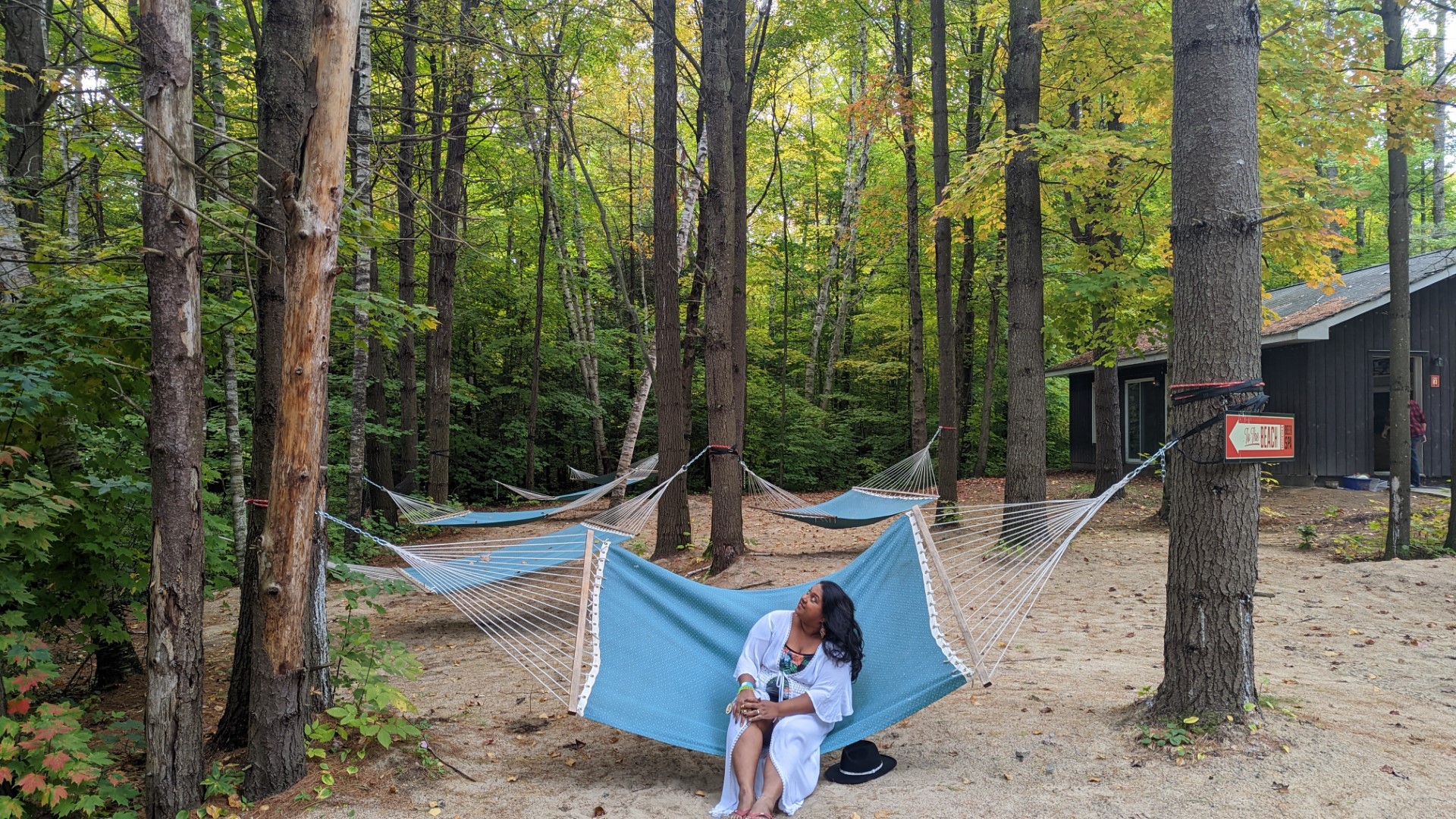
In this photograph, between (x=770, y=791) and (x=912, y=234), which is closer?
(x=770, y=791)

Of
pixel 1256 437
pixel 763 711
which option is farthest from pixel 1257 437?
pixel 763 711

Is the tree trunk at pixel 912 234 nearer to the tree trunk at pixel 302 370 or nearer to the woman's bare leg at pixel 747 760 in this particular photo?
the woman's bare leg at pixel 747 760

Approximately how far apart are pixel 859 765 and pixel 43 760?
8.17 feet

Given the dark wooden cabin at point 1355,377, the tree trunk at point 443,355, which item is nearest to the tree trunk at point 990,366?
the dark wooden cabin at point 1355,377

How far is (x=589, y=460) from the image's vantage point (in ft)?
48.6

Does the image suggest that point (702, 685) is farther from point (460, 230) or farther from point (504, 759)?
point (460, 230)

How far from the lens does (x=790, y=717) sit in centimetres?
264

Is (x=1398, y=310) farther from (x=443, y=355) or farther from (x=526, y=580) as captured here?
(x=443, y=355)

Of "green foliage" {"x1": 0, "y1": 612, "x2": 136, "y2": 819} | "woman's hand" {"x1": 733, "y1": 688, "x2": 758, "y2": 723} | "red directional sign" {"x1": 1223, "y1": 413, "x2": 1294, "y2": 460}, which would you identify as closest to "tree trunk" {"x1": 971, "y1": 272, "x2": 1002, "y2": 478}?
"red directional sign" {"x1": 1223, "y1": 413, "x2": 1294, "y2": 460}

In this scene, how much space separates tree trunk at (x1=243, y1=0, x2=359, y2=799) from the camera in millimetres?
2484

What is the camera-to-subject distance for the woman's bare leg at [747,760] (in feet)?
8.14

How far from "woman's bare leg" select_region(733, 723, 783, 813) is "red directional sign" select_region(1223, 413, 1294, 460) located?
1731 mm

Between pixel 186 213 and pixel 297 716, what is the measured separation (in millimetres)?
1646

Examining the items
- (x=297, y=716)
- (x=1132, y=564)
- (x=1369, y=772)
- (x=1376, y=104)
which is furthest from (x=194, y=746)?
(x=1376, y=104)
